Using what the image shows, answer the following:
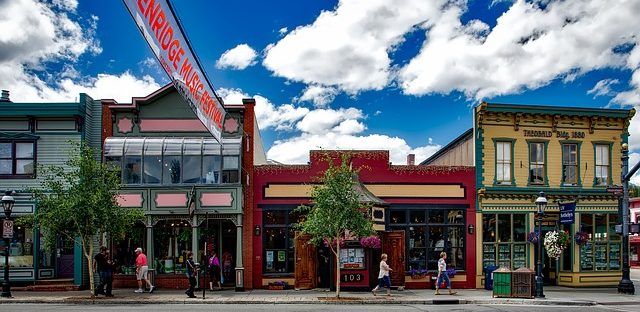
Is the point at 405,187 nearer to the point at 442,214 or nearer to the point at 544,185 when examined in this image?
the point at 442,214

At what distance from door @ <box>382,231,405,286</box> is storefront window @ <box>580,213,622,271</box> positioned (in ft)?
27.9

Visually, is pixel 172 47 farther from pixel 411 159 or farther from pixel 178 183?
pixel 411 159

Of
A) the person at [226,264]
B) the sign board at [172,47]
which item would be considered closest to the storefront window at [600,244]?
the person at [226,264]

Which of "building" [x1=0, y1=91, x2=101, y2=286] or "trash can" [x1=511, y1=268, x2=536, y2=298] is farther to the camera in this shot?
"building" [x1=0, y1=91, x2=101, y2=286]

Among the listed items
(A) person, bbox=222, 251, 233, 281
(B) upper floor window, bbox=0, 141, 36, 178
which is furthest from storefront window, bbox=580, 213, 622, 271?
(B) upper floor window, bbox=0, 141, 36, 178

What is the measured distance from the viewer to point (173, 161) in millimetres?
25312

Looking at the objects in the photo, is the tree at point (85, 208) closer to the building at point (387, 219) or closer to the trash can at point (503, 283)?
the building at point (387, 219)

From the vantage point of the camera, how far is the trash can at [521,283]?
22500 millimetres

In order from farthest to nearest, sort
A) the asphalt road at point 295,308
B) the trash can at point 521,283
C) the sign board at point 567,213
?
1. the sign board at point 567,213
2. the trash can at point 521,283
3. the asphalt road at point 295,308

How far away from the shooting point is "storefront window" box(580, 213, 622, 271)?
1101 inches

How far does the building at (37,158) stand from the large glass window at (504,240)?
1666 centimetres

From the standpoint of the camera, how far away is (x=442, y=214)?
27.1m

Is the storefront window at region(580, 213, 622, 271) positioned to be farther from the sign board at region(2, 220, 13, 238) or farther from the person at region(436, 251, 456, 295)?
the sign board at region(2, 220, 13, 238)

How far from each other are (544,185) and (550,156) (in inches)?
51.6
